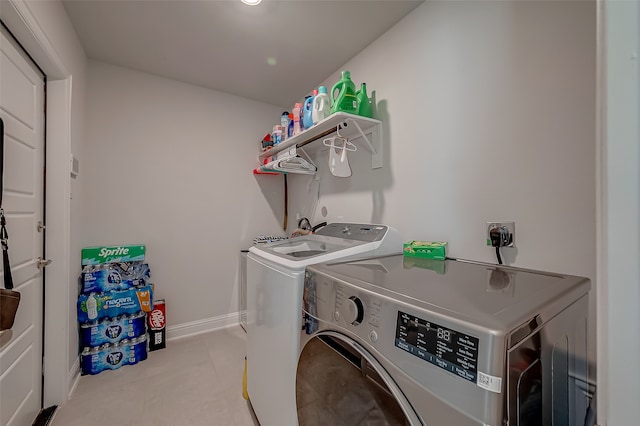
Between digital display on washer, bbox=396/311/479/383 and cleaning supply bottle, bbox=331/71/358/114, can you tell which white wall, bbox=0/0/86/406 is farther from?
digital display on washer, bbox=396/311/479/383

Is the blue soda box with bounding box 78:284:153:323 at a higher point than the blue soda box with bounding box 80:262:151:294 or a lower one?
lower

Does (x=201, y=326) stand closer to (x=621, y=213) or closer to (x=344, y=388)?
(x=344, y=388)

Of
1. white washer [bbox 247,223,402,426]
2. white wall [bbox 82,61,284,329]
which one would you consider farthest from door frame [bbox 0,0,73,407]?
white washer [bbox 247,223,402,426]

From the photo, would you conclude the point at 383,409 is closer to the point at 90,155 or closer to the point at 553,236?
the point at 553,236

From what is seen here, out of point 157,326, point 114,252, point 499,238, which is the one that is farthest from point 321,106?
point 157,326

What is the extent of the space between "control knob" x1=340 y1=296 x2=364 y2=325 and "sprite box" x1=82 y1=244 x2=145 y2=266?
2.13 meters

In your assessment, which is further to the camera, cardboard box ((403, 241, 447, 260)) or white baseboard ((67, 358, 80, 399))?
white baseboard ((67, 358, 80, 399))

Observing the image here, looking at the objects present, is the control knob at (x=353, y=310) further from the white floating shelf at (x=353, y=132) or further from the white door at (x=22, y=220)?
the white door at (x=22, y=220)

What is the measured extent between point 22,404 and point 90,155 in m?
1.67

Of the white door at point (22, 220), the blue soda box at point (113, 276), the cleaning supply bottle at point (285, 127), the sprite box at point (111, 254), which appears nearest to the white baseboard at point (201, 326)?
the blue soda box at point (113, 276)

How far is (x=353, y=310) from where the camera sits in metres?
0.74

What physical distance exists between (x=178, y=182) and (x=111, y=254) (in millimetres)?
796

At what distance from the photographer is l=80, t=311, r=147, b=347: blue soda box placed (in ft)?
6.09

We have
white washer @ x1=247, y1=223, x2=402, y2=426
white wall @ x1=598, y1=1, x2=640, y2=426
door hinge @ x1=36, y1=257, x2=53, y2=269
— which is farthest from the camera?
door hinge @ x1=36, y1=257, x2=53, y2=269
